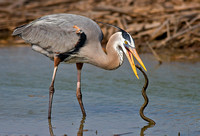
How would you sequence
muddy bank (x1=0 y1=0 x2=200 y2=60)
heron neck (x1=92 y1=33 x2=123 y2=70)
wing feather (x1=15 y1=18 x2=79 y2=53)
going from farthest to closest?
muddy bank (x1=0 y1=0 x2=200 y2=60) → wing feather (x1=15 y1=18 x2=79 y2=53) → heron neck (x1=92 y1=33 x2=123 y2=70)

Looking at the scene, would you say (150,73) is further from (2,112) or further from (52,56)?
(2,112)

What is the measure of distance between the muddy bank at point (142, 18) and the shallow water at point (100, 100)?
1684mm

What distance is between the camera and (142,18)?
13.3 m

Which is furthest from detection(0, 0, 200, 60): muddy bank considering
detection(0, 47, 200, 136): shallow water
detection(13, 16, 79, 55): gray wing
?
detection(13, 16, 79, 55): gray wing

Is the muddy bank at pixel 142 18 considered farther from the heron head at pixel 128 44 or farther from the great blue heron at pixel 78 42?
the heron head at pixel 128 44

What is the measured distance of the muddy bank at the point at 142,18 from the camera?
12.1 m

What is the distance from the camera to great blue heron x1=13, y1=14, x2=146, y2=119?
6.19 meters

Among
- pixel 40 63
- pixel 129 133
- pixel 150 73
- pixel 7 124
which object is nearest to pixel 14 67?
pixel 40 63

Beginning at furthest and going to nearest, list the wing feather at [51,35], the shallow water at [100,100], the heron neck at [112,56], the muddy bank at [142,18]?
1. the muddy bank at [142,18]
2. the wing feather at [51,35]
3. the heron neck at [112,56]
4. the shallow water at [100,100]

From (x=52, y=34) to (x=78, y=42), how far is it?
0.59 m

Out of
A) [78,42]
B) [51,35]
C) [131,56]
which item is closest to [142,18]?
[51,35]

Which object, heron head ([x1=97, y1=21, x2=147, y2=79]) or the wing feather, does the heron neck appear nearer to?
heron head ([x1=97, y1=21, x2=147, y2=79])

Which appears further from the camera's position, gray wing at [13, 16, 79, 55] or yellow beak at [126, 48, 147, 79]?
gray wing at [13, 16, 79, 55]

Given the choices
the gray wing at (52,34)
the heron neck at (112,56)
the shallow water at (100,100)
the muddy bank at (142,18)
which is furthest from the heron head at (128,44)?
the muddy bank at (142,18)
